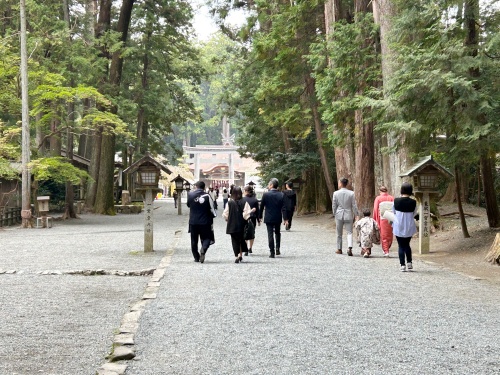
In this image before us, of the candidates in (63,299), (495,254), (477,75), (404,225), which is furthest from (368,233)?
(63,299)

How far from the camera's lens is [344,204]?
12.9 meters

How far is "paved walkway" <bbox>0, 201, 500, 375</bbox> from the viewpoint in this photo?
4801 millimetres

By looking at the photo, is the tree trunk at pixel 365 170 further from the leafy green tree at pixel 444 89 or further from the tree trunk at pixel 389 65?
the leafy green tree at pixel 444 89

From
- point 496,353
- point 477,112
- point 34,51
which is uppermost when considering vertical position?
point 34,51

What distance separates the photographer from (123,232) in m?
19.9

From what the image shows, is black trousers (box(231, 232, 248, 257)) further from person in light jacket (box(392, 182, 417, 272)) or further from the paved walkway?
person in light jacket (box(392, 182, 417, 272))

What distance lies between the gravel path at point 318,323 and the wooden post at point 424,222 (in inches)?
113

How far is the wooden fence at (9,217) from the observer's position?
23.6 meters

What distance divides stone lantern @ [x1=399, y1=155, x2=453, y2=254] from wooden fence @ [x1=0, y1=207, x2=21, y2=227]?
630 inches

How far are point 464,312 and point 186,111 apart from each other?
33.8 meters

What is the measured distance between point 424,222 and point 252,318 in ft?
25.7

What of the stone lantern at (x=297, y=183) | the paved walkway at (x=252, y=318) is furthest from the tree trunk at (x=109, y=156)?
the paved walkway at (x=252, y=318)

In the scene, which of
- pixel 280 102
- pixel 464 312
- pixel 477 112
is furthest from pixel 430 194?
pixel 280 102

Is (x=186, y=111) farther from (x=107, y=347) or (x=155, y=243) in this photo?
(x=107, y=347)
